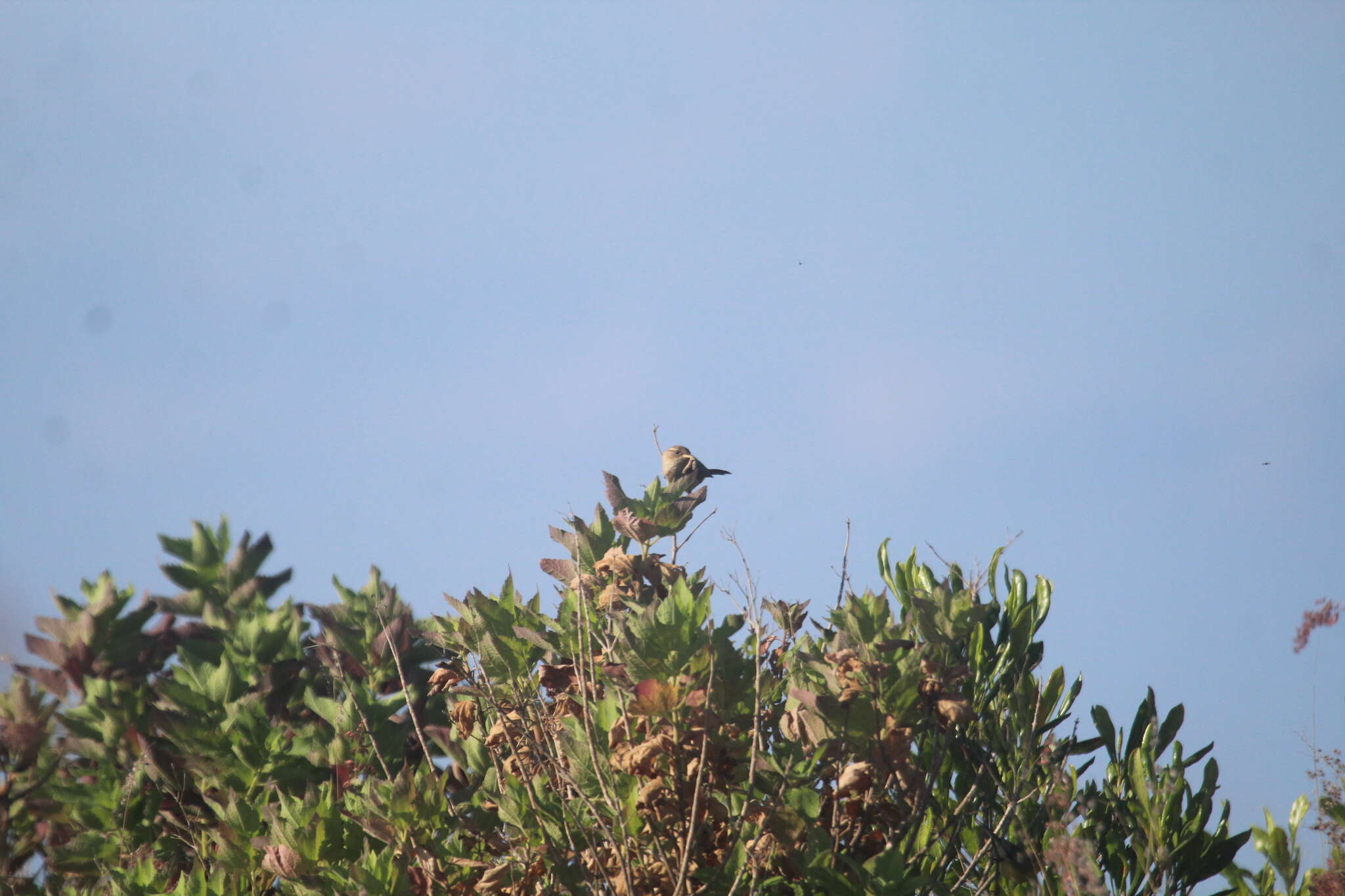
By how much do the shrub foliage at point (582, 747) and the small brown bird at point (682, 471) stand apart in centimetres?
6

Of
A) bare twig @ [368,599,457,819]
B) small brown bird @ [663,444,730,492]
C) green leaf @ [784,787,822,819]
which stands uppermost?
small brown bird @ [663,444,730,492]

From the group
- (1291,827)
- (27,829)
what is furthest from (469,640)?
(1291,827)

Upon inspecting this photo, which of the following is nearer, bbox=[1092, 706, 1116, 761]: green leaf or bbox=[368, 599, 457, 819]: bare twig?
bbox=[368, 599, 457, 819]: bare twig

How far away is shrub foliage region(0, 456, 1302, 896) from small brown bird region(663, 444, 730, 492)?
2.4 inches

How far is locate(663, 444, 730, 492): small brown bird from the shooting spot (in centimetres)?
396

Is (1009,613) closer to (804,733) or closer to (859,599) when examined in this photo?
(859,599)

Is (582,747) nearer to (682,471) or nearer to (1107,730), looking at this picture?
(682,471)

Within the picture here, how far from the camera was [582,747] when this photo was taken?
2975mm

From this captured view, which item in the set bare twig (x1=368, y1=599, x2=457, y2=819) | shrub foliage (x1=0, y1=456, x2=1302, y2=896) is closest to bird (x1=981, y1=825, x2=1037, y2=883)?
shrub foliage (x1=0, y1=456, x2=1302, y2=896)

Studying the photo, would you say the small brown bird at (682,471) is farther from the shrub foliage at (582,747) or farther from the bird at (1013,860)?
the bird at (1013,860)

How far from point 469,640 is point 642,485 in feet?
2.65

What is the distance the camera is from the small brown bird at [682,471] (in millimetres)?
3959

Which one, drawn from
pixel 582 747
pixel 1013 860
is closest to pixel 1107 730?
pixel 1013 860

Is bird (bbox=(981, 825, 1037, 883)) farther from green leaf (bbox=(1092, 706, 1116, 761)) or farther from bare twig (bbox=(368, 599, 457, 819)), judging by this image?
bare twig (bbox=(368, 599, 457, 819))
